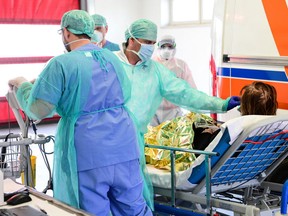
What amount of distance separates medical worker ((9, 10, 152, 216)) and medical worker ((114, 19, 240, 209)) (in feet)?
1.18

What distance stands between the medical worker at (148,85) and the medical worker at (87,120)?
1.18 feet

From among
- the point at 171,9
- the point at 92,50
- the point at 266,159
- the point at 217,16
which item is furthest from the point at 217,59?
the point at 171,9

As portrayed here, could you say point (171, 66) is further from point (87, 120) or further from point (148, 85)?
point (87, 120)

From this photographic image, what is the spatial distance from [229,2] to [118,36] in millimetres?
5659

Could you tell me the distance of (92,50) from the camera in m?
2.54

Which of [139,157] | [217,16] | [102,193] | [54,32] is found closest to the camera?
[102,193]

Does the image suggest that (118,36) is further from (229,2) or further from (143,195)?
(143,195)

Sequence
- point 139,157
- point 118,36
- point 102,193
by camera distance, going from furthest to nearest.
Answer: point 118,36 → point 139,157 → point 102,193

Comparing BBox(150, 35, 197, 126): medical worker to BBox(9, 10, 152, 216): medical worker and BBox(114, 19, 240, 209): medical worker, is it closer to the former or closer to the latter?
BBox(114, 19, 240, 209): medical worker

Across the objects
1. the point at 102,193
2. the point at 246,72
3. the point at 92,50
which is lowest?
the point at 102,193

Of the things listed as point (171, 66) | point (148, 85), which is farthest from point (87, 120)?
point (171, 66)

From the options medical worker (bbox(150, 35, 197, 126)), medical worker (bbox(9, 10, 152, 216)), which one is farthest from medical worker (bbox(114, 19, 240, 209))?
medical worker (bbox(150, 35, 197, 126))

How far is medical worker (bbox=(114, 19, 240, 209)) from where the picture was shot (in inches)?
117

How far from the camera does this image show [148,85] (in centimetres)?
301
